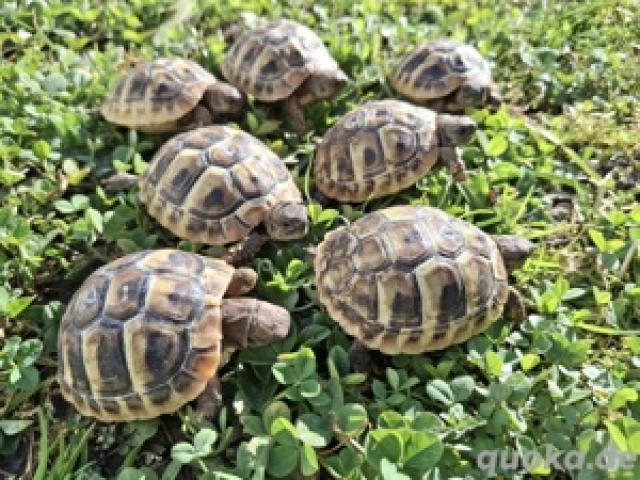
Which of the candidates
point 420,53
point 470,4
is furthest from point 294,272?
point 470,4

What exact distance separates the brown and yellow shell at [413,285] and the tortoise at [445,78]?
140 cm

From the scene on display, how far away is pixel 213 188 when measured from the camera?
330 cm

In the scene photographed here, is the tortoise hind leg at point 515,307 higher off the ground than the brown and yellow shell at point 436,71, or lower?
lower

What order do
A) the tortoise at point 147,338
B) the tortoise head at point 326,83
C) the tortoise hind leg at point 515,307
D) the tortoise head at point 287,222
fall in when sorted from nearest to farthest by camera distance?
the tortoise at point 147,338 → the tortoise hind leg at point 515,307 → the tortoise head at point 287,222 → the tortoise head at point 326,83

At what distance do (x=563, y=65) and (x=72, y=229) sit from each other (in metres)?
3.22

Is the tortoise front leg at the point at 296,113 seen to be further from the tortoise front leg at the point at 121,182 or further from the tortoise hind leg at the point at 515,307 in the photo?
the tortoise hind leg at the point at 515,307

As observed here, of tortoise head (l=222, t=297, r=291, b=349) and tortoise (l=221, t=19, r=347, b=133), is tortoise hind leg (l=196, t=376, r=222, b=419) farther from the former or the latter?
tortoise (l=221, t=19, r=347, b=133)

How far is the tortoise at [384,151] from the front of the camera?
3.48m

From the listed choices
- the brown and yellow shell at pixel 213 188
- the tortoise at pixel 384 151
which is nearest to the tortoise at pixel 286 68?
the tortoise at pixel 384 151

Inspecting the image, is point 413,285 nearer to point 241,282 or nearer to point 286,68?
point 241,282

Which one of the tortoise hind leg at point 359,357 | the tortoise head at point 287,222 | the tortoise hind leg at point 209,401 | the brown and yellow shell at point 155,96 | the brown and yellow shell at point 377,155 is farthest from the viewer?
the brown and yellow shell at point 155,96

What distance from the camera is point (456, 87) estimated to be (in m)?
4.11

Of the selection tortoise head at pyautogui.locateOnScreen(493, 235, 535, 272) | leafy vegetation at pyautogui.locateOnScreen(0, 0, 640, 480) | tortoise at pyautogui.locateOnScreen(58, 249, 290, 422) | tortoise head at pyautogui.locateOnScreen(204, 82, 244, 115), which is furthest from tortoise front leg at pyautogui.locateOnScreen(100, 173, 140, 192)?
tortoise head at pyautogui.locateOnScreen(493, 235, 535, 272)

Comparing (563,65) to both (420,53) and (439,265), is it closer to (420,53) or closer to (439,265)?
(420,53)
